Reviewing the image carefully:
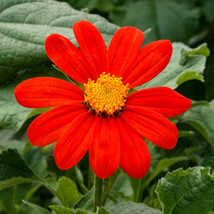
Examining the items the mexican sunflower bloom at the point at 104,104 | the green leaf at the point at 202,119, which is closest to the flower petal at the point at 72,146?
the mexican sunflower bloom at the point at 104,104

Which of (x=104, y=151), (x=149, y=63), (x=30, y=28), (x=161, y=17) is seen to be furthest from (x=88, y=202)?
(x=161, y=17)

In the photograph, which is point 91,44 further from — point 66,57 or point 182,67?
point 182,67

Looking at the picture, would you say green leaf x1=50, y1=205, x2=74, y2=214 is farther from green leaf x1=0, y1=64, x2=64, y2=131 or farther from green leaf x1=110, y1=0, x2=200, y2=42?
green leaf x1=110, y1=0, x2=200, y2=42

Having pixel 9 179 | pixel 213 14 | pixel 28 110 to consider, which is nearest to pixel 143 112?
pixel 28 110

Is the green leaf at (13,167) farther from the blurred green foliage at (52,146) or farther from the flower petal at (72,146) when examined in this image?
the flower petal at (72,146)

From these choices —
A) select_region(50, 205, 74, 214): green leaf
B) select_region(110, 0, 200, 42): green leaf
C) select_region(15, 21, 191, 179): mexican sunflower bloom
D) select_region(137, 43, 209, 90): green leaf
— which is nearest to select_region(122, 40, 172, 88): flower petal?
select_region(15, 21, 191, 179): mexican sunflower bloom

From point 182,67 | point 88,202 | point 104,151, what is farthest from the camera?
point 182,67
